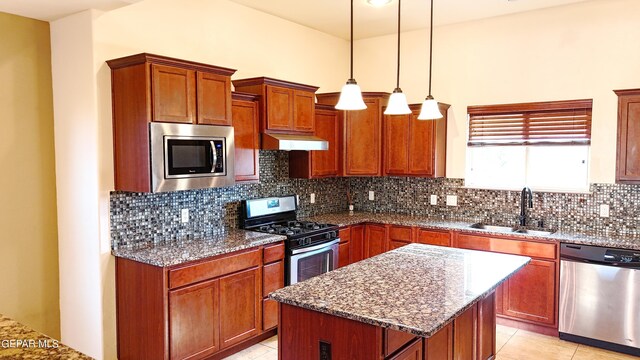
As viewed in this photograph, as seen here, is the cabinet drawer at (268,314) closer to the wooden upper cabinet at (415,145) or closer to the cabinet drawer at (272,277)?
the cabinet drawer at (272,277)

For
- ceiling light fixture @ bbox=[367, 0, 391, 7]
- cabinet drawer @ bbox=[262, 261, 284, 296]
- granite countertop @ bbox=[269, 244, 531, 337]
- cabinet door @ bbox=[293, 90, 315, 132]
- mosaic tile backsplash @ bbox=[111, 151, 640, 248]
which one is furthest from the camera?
cabinet door @ bbox=[293, 90, 315, 132]

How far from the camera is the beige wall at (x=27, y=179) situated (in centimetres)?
345

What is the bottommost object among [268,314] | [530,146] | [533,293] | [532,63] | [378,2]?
[268,314]

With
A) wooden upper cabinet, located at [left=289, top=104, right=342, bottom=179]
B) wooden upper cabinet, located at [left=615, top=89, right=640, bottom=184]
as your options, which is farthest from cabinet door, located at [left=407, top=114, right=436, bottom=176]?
wooden upper cabinet, located at [left=615, top=89, right=640, bottom=184]

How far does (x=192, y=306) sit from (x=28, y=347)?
1766 millimetres

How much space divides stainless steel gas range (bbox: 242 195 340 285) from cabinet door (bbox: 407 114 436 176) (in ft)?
3.98

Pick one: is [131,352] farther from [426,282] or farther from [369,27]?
[369,27]

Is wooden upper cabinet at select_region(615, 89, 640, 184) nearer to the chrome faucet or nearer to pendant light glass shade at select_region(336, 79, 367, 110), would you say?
the chrome faucet

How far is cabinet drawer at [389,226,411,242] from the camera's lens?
5.06 m

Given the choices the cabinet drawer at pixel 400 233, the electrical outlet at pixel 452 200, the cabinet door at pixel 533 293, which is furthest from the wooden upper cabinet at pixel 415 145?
the cabinet door at pixel 533 293

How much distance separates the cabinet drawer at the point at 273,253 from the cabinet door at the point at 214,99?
1.14 meters

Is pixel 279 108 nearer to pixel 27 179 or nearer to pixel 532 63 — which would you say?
pixel 27 179

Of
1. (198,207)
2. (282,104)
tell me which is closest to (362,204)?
(282,104)

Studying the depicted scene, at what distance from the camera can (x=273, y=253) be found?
4.08 meters
